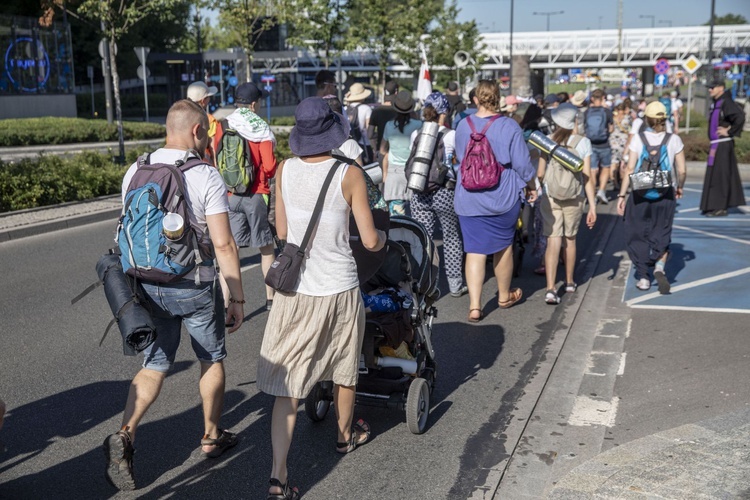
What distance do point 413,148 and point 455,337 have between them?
195 centimetres

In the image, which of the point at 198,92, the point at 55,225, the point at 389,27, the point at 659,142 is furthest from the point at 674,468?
the point at 389,27

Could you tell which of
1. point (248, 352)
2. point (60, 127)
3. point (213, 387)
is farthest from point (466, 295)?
point (60, 127)

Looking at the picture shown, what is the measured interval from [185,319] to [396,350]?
1282 millimetres

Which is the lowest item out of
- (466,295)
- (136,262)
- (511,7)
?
(466,295)

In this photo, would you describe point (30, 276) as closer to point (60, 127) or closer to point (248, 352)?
point (248, 352)

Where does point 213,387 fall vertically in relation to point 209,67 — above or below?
below

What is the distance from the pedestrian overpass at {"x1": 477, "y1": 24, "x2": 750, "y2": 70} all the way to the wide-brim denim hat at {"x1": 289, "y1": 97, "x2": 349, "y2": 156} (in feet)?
244

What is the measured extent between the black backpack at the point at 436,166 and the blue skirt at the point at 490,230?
71 centimetres

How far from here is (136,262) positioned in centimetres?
388

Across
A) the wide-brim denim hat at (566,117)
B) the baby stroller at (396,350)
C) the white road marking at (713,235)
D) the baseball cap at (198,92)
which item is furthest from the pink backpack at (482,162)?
the white road marking at (713,235)

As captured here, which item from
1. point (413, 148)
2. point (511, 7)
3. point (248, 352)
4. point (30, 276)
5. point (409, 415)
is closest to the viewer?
point (409, 415)

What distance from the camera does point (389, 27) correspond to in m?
41.1

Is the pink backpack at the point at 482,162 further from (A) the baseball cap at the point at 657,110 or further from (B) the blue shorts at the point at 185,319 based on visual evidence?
(B) the blue shorts at the point at 185,319

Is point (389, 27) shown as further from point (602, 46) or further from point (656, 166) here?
point (602, 46)
